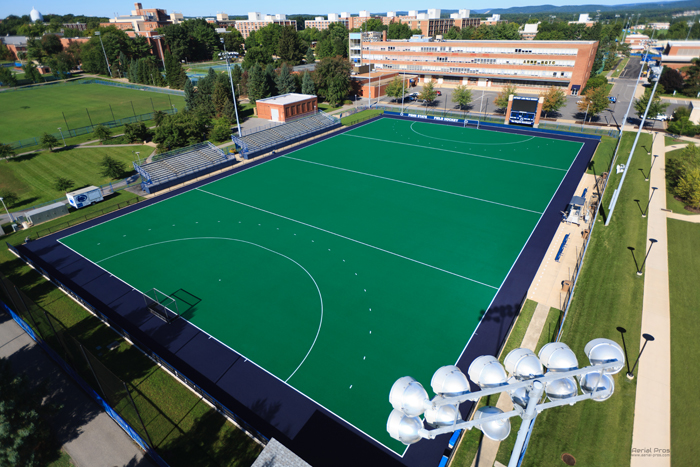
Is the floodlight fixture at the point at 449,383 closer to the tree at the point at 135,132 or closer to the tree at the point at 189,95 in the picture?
the tree at the point at 135,132

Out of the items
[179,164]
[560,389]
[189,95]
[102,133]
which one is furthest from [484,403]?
[189,95]

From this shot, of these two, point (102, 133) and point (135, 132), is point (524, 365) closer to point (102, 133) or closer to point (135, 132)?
point (135, 132)

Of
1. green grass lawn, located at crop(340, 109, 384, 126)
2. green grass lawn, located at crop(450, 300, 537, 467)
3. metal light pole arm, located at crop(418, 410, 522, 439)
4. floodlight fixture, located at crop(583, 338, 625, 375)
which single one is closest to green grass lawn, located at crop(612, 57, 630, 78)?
green grass lawn, located at crop(340, 109, 384, 126)

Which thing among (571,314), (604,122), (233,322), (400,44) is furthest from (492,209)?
(400,44)

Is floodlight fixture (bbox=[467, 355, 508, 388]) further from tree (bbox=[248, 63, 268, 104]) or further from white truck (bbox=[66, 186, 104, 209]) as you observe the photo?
tree (bbox=[248, 63, 268, 104])

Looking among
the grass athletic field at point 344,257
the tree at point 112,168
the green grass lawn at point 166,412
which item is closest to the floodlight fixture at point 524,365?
the grass athletic field at point 344,257

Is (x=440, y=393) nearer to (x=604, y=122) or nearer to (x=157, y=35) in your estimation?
(x=604, y=122)
